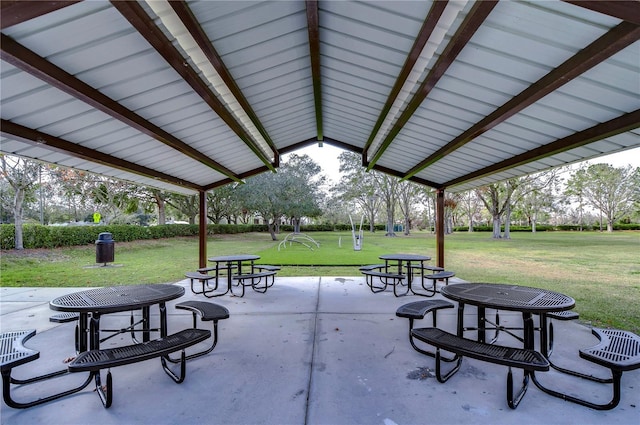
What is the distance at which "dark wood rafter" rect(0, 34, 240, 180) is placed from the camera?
1991mm

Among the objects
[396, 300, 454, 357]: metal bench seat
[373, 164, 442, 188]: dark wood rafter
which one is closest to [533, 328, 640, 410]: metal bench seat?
[396, 300, 454, 357]: metal bench seat

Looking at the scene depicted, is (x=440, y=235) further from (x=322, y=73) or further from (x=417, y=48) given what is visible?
(x=417, y=48)

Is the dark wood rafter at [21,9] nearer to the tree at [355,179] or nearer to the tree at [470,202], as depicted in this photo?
the tree at [355,179]

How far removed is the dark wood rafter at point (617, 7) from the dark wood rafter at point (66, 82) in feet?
10.3

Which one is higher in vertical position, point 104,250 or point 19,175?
point 19,175

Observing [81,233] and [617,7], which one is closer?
[617,7]

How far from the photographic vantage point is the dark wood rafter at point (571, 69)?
1.87 meters

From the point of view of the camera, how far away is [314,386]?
2.33m

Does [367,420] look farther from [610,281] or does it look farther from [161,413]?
[610,281]

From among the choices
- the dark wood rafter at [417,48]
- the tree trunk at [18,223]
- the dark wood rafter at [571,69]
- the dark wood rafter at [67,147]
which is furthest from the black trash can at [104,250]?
the dark wood rafter at [571,69]

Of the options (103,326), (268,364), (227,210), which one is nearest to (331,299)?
(268,364)

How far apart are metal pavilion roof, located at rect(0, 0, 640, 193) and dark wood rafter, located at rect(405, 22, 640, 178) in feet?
0.03

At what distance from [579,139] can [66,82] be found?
4.91 meters

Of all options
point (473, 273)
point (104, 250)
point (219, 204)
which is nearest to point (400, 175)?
point (473, 273)
